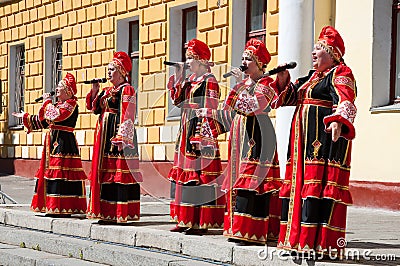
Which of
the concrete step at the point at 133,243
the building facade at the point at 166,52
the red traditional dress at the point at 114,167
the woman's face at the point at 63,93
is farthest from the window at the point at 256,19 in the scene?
the red traditional dress at the point at 114,167

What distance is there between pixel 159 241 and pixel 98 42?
33.9 feet

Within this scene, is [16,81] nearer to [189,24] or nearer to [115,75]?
[189,24]

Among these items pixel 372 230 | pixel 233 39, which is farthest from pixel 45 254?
pixel 233 39

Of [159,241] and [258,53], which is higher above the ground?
[258,53]

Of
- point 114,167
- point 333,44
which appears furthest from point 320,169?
point 114,167

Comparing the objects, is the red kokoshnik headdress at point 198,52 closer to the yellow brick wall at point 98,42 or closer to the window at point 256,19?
the yellow brick wall at point 98,42

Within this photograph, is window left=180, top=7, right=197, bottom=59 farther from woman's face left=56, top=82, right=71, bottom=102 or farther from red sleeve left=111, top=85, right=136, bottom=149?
red sleeve left=111, top=85, right=136, bottom=149

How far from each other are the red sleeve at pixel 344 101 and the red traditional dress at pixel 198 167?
80.6 inches

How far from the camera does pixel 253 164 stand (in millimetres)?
7914

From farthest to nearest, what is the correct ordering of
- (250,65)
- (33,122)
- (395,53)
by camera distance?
1. (395,53)
2. (33,122)
3. (250,65)

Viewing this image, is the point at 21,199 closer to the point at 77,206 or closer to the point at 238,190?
the point at 77,206

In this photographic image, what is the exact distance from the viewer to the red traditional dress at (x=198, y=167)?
895 cm

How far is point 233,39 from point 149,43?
9.41 ft
